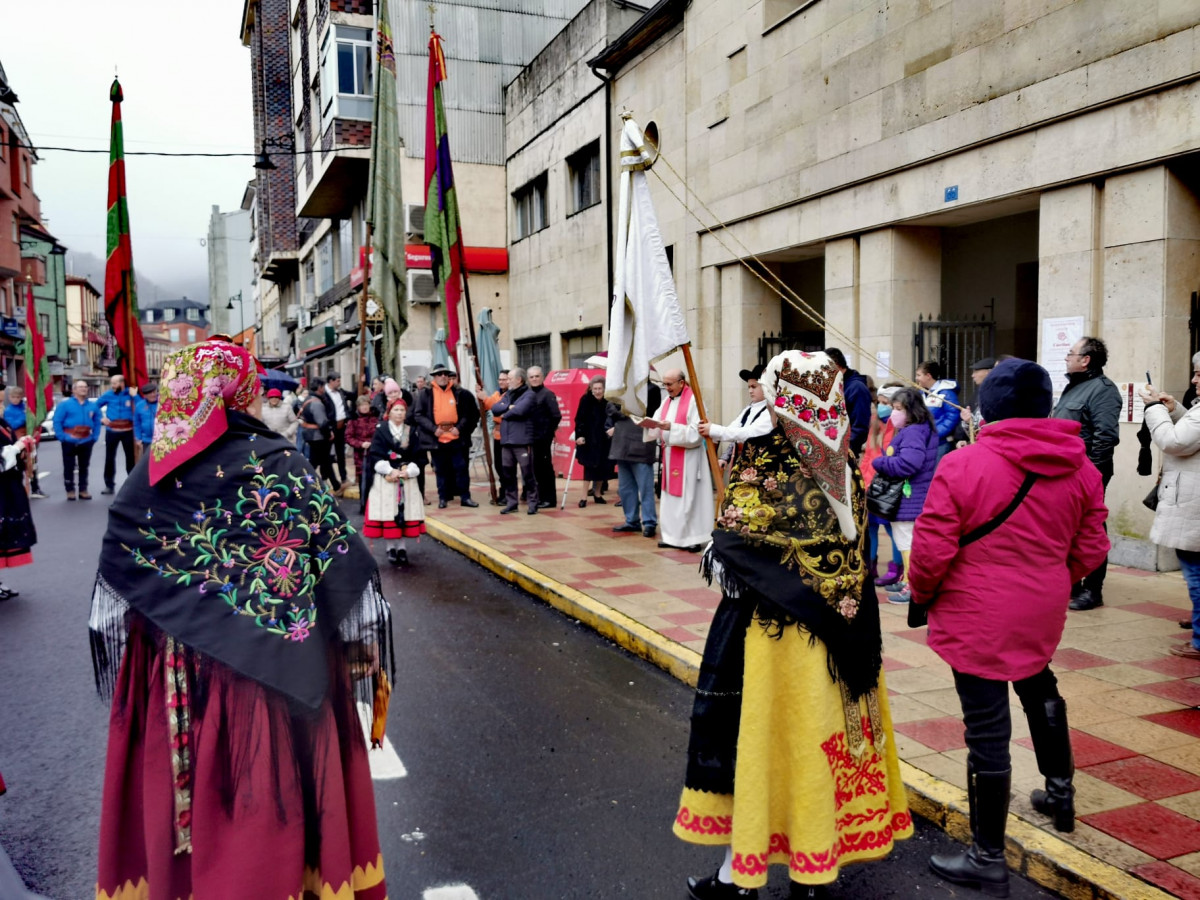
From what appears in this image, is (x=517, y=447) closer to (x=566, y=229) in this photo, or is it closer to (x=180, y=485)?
(x=566, y=229)

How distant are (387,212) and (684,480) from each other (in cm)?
727

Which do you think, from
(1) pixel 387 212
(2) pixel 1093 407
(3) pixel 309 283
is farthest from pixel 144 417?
(3) pixel 309 283

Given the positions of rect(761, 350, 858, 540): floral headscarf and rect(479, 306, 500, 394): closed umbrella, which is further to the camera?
rect(479, 306, 500, 394): closed umbrella

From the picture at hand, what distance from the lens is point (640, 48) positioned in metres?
15.6

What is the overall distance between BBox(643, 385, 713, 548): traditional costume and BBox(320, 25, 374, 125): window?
1742 cm

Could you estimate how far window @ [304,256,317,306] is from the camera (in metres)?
36.2

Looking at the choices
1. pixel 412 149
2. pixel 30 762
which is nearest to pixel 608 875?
pixel 30 762

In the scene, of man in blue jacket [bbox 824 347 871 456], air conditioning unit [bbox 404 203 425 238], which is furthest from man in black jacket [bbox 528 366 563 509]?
air conditioning unit [bbox 404 203 425 238]

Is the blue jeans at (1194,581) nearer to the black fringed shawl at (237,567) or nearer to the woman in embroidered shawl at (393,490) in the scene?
the black fringed shawl at (237,567)

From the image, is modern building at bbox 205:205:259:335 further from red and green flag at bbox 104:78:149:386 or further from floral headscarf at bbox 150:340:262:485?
floral headscarf at bbox 150:340:262:485

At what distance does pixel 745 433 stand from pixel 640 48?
46.5 ft

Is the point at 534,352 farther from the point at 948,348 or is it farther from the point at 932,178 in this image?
the point at 932,178

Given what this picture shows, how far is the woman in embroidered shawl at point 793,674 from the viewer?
9.47 feet

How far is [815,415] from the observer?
2945 millimetres
